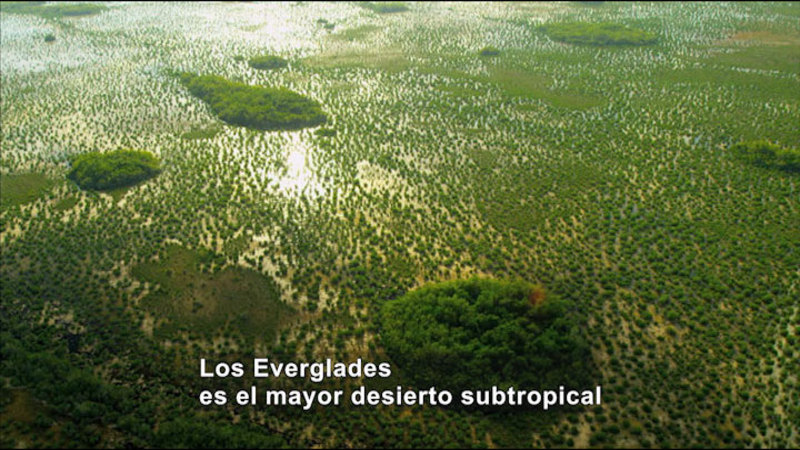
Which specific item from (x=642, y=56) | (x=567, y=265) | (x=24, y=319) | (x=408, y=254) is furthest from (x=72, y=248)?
(x=642, y=56)

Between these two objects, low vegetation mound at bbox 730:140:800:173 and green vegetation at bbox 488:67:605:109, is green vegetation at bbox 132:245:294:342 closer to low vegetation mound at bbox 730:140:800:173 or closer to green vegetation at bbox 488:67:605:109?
green vegetation at bbox 488:67:605:109

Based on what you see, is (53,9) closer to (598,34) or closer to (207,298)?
(207,298)

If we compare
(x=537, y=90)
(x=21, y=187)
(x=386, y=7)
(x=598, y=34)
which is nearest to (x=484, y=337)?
(x=21, y=187)

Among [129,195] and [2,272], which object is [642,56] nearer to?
[129,195]

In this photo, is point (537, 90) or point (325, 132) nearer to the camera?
point (325, 132)

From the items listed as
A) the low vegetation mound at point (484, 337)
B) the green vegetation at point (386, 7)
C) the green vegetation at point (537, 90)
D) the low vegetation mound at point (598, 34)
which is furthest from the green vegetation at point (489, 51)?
the low vegetation mound at point (484, 337)

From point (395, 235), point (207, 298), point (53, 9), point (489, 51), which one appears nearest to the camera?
point (207, 298)

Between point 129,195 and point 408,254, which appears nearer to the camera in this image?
point 408,254

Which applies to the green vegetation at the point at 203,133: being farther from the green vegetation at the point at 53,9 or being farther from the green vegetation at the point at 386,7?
the green vegetation at the point at 53,9
